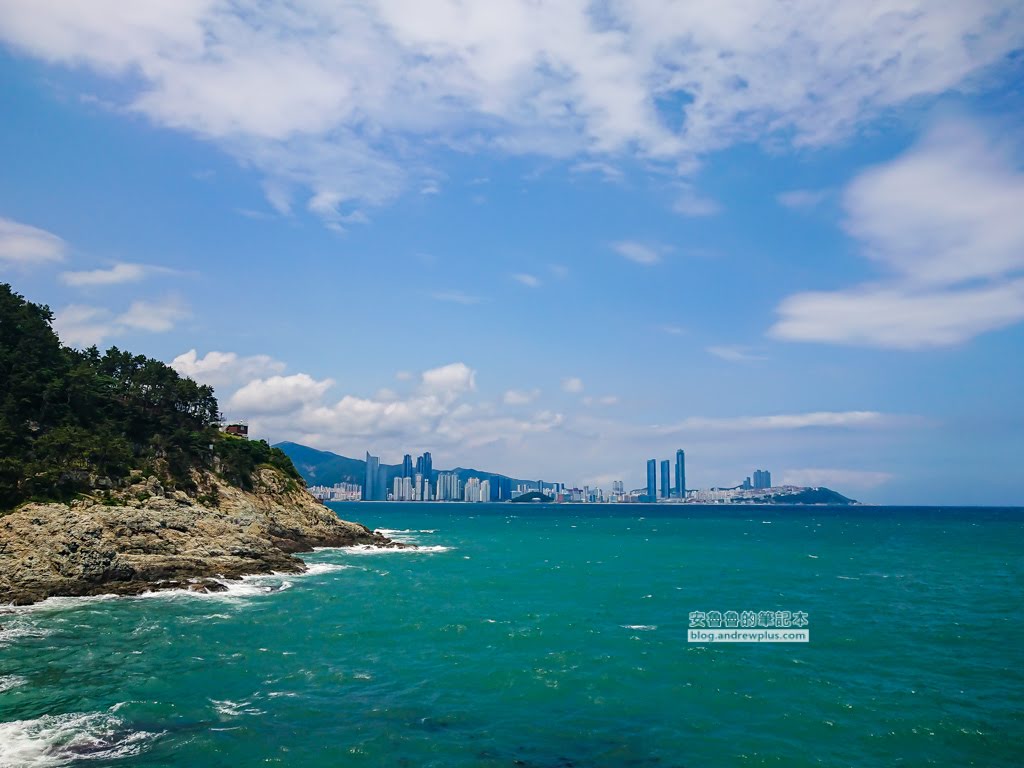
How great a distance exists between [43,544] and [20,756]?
1475 inches

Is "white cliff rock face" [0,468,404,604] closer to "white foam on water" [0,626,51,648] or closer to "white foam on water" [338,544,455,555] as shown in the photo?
"white foam on water" [0,626,51,648]

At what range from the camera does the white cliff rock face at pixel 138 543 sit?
5312 centimetres

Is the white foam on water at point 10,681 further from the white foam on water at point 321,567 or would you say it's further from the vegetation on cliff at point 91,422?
the white foam on water at point 321,567

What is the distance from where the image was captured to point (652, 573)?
7575cm

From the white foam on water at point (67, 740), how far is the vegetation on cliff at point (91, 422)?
3827cm

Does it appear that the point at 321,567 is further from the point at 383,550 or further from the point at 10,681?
the point at 10,681

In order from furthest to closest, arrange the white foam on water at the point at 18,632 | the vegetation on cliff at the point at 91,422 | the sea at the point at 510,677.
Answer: the vegetation on cliff at the point at 91,422
the white foam on water at the point at 18,632
the sea at the point at 510,677

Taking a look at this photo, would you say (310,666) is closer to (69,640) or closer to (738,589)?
(69,640)

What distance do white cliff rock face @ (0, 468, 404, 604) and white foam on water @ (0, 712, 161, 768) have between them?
28.1 metres

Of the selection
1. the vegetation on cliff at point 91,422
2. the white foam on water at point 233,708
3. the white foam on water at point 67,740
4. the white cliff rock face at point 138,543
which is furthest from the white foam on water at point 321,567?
the white foam on water at point 67,740

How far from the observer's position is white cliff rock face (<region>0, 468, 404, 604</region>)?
5312 cm

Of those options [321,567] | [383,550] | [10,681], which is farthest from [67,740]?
[383,550]

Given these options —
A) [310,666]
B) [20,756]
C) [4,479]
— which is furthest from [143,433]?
[20,756]

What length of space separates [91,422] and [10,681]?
49567 mm
